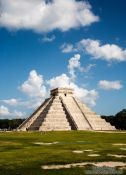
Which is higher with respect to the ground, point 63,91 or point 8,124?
point 63,91

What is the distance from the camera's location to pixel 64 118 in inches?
4513

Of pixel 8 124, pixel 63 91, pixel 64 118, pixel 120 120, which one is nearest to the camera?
pixel 64 118

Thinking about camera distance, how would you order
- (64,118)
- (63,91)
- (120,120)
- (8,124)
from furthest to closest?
(8,124) → (120,120) → (63,91) → (64,118)

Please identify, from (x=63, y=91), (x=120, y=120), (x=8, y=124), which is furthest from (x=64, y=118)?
(x=8, y=124)

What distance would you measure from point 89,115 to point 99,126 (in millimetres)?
7969

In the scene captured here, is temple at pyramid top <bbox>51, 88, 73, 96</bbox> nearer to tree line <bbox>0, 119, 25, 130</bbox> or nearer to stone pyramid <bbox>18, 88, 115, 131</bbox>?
stone pyramid <bbox>18, 88, 115, 131</bbox>

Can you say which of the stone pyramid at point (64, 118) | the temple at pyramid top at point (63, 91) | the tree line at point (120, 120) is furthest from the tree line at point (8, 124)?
the tree line at point (120, 120)

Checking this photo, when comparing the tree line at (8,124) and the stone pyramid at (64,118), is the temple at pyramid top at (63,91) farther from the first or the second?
the tree line at (8,124)

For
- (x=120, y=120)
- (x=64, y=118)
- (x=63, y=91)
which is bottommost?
(x=64, y=118)

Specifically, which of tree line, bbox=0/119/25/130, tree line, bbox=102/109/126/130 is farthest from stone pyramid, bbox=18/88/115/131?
tree line, bbox=0/119/25/130

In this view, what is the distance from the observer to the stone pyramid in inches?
4299

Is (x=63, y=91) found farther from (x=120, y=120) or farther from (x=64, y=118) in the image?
(x=120, y=120)

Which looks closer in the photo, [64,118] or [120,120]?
[64,118]

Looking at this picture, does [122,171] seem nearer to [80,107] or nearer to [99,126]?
[99,126]
